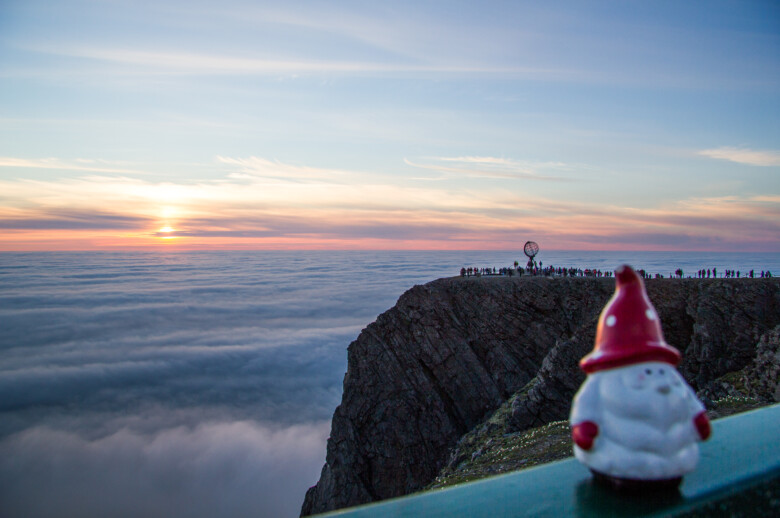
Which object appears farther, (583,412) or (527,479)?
(583,412)

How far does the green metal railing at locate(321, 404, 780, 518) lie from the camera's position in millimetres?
2475

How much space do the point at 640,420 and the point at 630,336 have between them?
0.49 metres

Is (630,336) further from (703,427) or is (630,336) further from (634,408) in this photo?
(703,427)

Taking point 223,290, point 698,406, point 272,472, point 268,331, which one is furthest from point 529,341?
point 223,290

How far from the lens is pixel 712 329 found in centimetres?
2781

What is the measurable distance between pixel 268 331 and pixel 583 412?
130369mm

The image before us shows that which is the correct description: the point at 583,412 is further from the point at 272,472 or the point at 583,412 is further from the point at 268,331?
the point at 268,331

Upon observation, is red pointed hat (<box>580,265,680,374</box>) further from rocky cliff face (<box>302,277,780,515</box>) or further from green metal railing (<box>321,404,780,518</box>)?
rocky cliff face (<box>302,277,780,515</box>)

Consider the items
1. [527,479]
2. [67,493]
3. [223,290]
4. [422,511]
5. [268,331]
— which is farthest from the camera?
[223,290]

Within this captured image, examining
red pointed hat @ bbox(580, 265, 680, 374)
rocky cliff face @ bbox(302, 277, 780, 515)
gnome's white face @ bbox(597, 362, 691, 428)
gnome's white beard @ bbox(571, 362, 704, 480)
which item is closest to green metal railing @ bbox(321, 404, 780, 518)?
gnome's white beard @ bbox(571, 362, 704, 480)

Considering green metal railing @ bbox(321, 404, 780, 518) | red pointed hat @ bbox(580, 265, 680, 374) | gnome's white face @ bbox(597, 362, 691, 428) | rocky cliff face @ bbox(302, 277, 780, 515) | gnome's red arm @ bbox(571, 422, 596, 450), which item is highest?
red pointed hat @ bbox(580, 265, 680, 374)

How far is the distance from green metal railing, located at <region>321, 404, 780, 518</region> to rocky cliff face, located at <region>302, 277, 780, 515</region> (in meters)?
26.4

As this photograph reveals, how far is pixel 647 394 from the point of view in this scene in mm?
2947

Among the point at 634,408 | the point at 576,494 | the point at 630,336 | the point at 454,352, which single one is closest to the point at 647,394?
the point at 634,408
